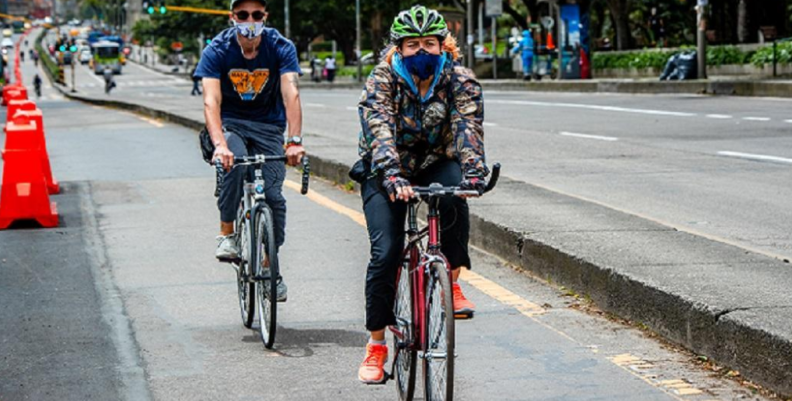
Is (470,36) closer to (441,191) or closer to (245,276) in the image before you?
(245,276)

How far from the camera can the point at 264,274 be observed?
7234mm

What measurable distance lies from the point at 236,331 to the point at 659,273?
7.23 feet

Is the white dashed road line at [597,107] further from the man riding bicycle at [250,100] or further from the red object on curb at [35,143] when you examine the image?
the man riding bicycle at [250,100]

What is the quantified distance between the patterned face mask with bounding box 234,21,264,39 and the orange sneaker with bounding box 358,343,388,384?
2189 mm

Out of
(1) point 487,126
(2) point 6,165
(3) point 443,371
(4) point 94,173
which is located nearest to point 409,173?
(3) point 443,371

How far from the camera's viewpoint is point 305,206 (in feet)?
42.5

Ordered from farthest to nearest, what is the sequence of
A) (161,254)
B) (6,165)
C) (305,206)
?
(305,206), (6,165), (161,254)

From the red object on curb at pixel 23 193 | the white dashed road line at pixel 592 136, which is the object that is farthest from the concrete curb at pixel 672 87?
the red object on curb at pixel 23 193

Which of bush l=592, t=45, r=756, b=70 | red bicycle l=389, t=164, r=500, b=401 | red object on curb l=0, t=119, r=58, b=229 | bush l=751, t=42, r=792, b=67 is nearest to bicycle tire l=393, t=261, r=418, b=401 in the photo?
red bicycle l=389, t=164, r=500, b=401

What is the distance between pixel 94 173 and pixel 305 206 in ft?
16.7

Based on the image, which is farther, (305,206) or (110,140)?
(110,140)

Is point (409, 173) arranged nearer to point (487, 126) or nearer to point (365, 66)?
point (487, 126)

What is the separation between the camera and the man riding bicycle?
745cm

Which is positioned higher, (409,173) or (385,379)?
(409,173)
